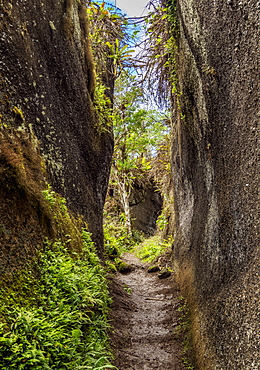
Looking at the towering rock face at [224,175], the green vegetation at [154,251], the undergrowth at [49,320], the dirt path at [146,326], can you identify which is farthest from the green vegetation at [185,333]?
the green vegetation at [154,251]

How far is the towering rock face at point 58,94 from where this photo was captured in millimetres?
4387

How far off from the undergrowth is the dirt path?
2.31ft

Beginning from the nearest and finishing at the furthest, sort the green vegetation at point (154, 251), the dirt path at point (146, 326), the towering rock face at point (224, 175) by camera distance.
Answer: the towering rock face at point (224, 175), the dirt path at point (146, 326), the green vegetation at point (154, 251)

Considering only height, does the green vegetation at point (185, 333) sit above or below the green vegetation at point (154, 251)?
below

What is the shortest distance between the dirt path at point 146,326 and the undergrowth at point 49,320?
70cm

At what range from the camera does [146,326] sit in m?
5.64

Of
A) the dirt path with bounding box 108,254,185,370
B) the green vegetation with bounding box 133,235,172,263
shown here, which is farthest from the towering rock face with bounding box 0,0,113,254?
the green vegetation with bounding box 133,235,172,263

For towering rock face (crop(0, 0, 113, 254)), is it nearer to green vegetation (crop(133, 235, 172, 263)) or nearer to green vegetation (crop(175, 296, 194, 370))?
green vegetation (crop(175, 296, 194, 370))

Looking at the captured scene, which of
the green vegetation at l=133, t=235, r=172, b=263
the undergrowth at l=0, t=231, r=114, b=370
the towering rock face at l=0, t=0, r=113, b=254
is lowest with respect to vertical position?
the green vegetation at l=133, t=235, r=172, b=263

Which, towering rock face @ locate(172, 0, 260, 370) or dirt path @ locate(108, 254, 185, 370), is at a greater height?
towering rock face @ locate(172, 0, 260, 370)

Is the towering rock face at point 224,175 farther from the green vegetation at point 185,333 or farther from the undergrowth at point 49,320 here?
the undergrowth at point 49,320

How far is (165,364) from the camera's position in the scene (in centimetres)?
436

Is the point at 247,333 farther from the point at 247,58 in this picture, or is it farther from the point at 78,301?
the point at 247,58

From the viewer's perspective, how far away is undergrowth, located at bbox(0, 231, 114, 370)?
2.32 metres
